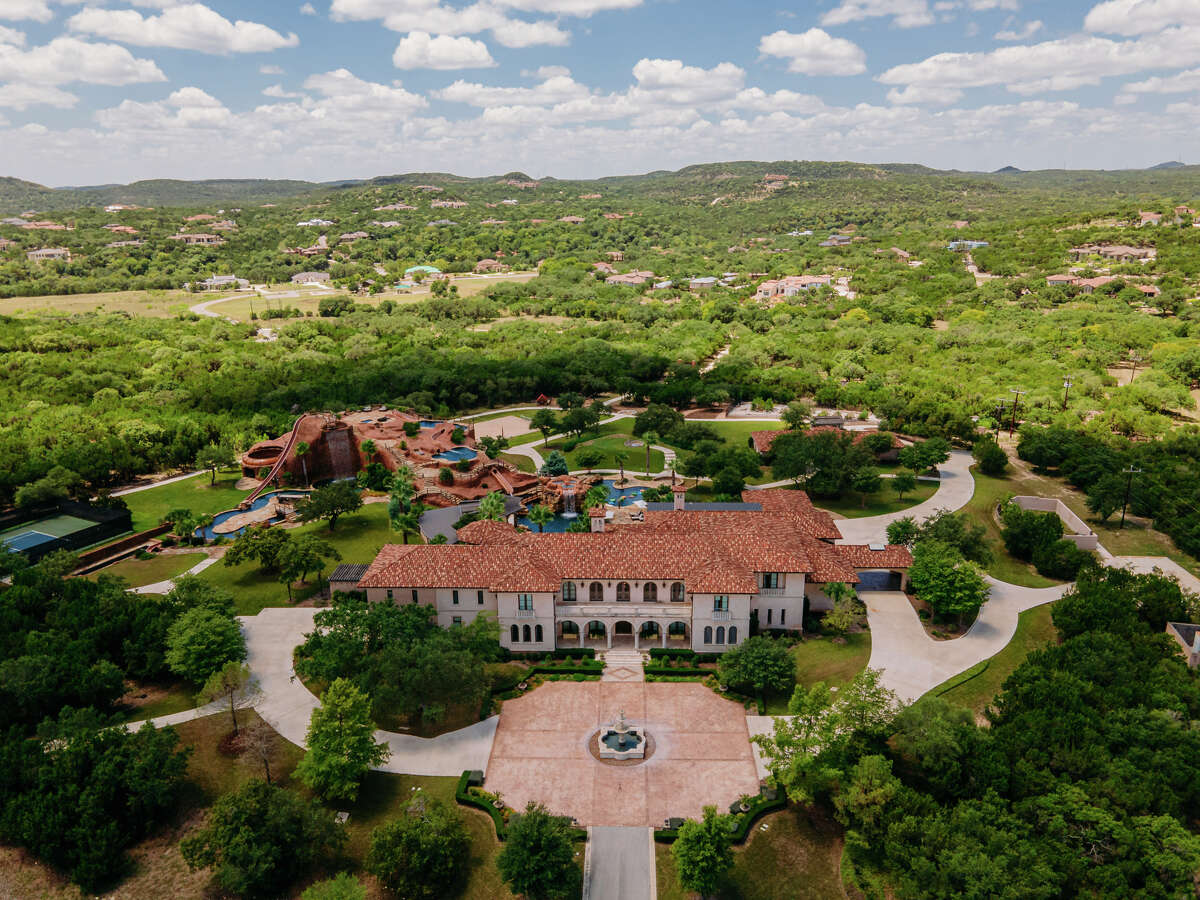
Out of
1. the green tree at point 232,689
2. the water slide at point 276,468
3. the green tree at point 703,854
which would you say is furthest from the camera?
the water slide at point 276,468

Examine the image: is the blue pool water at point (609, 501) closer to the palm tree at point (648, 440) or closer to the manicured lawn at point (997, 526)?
the palm tree at point (648, 440)

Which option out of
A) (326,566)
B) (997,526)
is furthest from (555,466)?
(997,526)

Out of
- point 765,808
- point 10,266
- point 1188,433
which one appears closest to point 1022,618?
A: point 765,808

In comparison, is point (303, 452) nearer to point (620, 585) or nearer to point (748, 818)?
point (620, 585)

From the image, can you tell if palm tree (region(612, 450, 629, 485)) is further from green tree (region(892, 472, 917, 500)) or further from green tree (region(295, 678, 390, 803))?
green tree (region(295, 678, 390, 803))

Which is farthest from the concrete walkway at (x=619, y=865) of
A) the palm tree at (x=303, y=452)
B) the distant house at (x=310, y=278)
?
the distant house at (x=310, y=278)

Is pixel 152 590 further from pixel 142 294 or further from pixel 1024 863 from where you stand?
pixel 142 294
